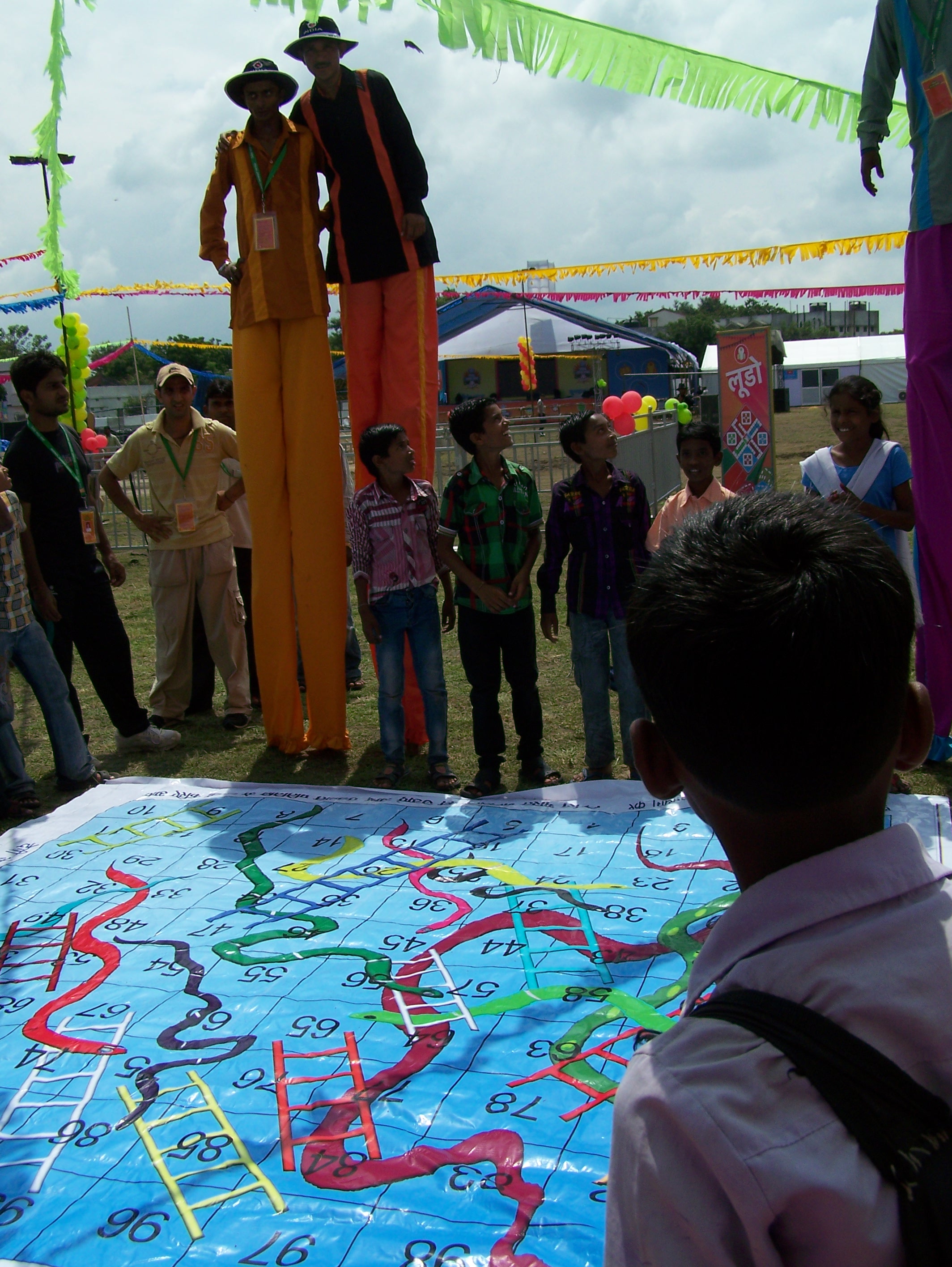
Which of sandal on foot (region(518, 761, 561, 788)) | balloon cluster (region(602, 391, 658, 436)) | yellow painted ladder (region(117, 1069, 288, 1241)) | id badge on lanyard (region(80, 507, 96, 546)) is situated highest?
balloon cluster (region(602, 391, 658, 436))

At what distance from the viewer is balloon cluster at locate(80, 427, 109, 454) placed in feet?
39.9

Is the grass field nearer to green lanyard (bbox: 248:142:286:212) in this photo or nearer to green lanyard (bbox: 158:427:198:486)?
green lanyard (bbox: 158:427:198:486)

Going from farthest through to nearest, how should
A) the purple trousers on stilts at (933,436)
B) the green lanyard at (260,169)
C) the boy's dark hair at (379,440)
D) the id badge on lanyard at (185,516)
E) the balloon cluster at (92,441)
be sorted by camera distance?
the balloon cluster at (92,441) → the id badge on lanyard at (185,516) → the green lanyard at (260,169) → the boy's dark hair at (379,440) → the purple trousers on stilts at (933,436)

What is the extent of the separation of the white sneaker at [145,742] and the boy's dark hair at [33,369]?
1.62 m

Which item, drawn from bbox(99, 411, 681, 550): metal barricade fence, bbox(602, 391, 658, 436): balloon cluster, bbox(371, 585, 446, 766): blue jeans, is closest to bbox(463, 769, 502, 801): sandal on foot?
bbox(371, 585, 446, 766): blue jeans

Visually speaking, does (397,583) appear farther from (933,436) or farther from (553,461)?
(553,461)

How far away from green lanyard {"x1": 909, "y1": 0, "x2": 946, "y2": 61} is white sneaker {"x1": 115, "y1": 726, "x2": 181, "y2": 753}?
4.22 metres

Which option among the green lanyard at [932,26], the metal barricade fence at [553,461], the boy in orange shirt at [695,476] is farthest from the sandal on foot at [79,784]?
the metal barricade fence at [553,461]

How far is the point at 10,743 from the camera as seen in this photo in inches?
169

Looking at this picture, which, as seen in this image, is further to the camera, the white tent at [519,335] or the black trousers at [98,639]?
the white tent at [519,335]

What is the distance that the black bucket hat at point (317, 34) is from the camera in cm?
424

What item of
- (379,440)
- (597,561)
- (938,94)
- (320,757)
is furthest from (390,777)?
(938,94)

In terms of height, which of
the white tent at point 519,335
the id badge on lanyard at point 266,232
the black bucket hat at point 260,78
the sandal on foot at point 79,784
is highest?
the white tent at point 519,335

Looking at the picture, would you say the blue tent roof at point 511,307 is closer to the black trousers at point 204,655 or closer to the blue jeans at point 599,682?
the black trousers at point 204,655
